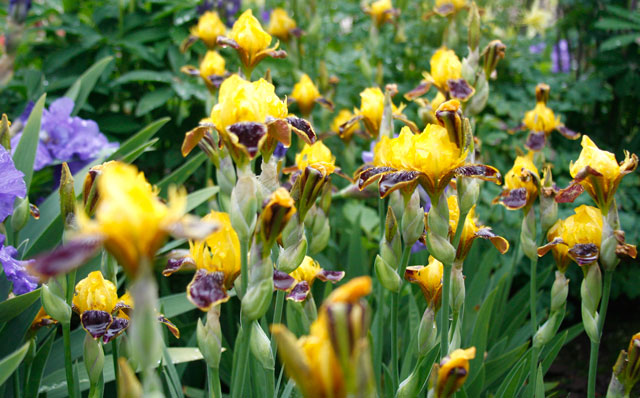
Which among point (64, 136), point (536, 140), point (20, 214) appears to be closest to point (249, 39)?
point (20, 214)

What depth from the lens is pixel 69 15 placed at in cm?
269

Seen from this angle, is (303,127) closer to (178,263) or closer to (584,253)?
(178,263)

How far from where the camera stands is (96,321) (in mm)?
1086

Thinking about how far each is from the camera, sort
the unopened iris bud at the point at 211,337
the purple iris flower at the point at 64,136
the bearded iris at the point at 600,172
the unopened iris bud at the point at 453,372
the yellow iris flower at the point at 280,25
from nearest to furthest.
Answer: the unopened iris bud at the point at 453,372 → the unopened iris bud at the point at 211,337 → the bearded iris at the point at 600,172 → the purple iris flower at the point at 64,136 → the yellow iris flower at the point at 280,25

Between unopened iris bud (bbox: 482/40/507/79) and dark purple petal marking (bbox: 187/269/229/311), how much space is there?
1.21 m

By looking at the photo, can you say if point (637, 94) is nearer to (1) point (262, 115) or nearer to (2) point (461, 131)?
(2) point (461, 131)

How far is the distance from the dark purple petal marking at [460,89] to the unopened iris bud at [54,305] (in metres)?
1.16

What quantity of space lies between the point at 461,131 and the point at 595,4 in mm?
2505

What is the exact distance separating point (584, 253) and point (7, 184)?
133 centimetres

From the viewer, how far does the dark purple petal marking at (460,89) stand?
163 centimetres

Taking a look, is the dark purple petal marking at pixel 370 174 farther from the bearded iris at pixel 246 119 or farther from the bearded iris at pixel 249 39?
the bearded iris at pixel 249 39

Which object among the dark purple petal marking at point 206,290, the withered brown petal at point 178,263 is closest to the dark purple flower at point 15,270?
the withered brown petal at point 178,263

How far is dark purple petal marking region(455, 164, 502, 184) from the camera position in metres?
1.08

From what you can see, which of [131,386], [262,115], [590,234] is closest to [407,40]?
[590,234]
